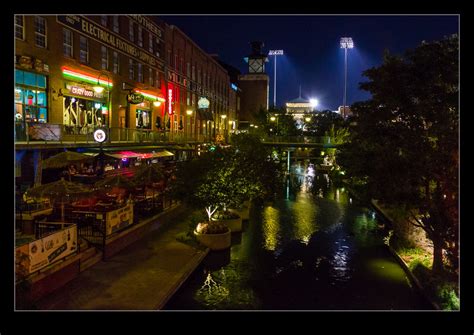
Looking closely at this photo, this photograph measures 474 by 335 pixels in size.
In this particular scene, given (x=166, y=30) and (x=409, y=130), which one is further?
(x=166, y=30)

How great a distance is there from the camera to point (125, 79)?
36625 millimetres

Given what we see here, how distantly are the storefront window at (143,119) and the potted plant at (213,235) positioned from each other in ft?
68.7

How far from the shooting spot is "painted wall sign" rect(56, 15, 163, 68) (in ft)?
92.5

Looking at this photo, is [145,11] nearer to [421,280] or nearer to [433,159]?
[433,159]

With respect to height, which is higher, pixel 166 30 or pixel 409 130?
pixel 166 30

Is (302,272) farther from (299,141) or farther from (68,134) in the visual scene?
(299,141)

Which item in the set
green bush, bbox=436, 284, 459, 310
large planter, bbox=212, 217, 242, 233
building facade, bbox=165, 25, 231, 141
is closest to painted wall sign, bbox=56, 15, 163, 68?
A: building facade, bbox=165, 25, 231, 141

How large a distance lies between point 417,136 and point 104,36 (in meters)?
24.9

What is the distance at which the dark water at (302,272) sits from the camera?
15266 mm

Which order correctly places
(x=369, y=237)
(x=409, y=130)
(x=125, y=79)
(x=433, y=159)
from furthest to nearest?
1. (x=125, y=79)
2. (x=369, y=237)
3. (x=409, y=130)
4. (x=433, y=159)

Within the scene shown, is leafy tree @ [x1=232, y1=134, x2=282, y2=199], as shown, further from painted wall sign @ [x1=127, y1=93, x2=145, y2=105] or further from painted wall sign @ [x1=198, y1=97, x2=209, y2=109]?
painted wall sign @ [x1=198, y1=97, x2=209, y2=109]

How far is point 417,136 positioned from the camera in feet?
49.3
